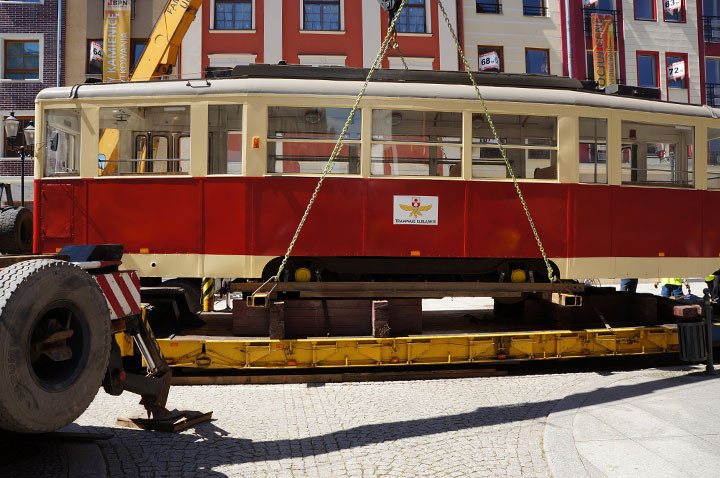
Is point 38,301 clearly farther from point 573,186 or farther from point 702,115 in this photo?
point 702,115

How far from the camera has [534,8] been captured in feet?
73.5

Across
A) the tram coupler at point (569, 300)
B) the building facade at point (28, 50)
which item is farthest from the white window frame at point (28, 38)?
the tram coupler at point (569, 300)

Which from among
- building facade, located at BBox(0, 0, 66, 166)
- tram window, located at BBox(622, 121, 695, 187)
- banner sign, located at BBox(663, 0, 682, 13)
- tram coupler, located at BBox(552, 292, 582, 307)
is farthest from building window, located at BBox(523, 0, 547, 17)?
tram coupler, located at BBox(552, 292, 582, 307)

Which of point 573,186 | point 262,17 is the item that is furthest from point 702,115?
point 262,17

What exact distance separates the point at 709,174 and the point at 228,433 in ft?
25.0

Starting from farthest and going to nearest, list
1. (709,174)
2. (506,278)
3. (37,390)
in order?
1. (709,174)
2. (506,278)
3. (37,390)

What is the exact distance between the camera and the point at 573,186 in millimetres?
7246

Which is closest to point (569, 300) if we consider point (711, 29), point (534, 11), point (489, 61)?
point (489, 61)

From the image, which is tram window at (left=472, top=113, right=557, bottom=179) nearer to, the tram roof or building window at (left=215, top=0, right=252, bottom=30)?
the tram roof

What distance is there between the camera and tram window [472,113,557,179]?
23.5 feet

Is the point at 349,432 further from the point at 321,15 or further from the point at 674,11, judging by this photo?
the point at 674,11

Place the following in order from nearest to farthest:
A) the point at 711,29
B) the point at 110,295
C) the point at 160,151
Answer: the point at 110,295 → the point at 160,151 → the point at 711,29

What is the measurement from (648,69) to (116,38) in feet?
74.0

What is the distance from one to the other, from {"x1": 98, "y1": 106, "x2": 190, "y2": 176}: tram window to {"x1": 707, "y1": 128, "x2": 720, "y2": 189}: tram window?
24.8ft
